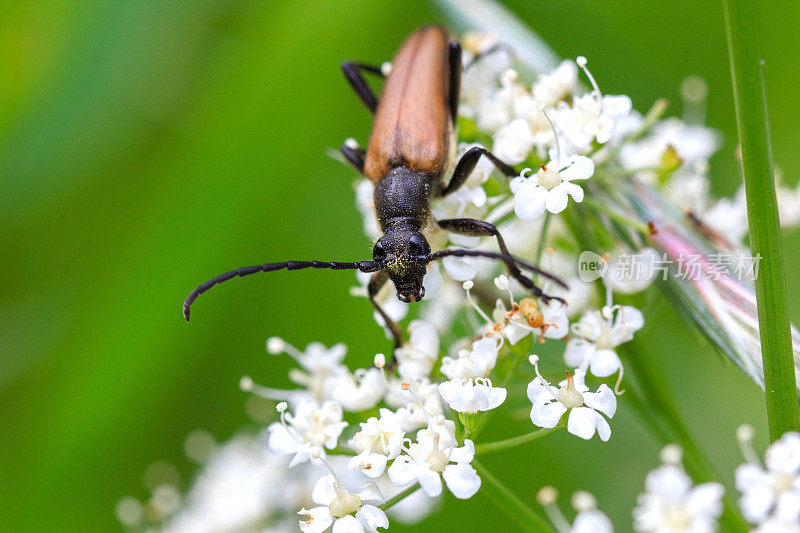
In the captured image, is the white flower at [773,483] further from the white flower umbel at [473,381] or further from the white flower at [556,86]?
the white flower at [556,86]

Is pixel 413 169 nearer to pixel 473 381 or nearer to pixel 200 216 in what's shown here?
pixel 473 381

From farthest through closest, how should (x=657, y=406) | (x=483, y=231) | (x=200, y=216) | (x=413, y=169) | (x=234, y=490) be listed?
(x=200, y=216)
(x=234, y=490)
(x=413, y=169)
(x=483, y=231)
(x=657, y=406)

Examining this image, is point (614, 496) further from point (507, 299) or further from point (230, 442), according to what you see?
point (230, 442)

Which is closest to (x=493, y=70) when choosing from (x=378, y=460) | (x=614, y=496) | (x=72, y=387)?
(x=378, y=460)

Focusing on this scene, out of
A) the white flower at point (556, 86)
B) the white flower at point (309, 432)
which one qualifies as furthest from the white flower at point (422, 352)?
the white flower at point (556, 86)

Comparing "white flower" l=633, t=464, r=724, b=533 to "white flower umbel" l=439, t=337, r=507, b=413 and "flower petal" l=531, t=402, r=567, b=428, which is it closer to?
"flower petal" l=531, t=402, r=567, b=428

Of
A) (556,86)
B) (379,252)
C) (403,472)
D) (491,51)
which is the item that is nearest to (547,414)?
(403,472)
